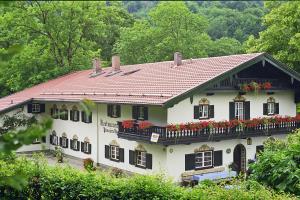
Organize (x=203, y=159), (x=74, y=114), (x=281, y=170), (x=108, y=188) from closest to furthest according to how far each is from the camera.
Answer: (x=108, y=188) < (x=281, y=170) < (x=203, y=159) < (x=74, y=114)

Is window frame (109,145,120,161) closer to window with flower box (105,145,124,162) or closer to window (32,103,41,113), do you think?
window with flower box (105,145,124,162)

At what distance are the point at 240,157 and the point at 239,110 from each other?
2.64m

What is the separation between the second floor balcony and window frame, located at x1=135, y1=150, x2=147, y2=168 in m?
1.28

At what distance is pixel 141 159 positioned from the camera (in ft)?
83.4

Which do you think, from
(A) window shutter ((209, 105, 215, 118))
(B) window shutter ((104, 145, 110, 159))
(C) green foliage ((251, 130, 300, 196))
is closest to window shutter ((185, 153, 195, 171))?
(A) window shutter ((209, 105, 215, 118))

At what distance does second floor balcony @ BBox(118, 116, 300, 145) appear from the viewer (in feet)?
75.5

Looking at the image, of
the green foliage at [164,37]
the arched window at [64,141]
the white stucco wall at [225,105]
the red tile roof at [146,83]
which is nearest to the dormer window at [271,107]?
the white stucco wall at [225,105]

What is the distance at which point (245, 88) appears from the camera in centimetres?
2630

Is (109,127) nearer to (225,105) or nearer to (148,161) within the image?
(148,161)

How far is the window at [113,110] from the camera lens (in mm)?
27391

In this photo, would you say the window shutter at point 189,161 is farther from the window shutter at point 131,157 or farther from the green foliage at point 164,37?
the green foliage at point 164,37

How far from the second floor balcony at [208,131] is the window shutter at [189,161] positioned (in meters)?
1.06

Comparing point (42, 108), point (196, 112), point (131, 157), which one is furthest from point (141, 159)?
point (42, 108)

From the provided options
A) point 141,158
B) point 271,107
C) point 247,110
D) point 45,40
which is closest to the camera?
point 141,158
